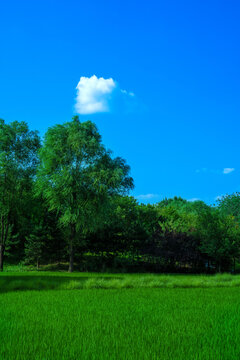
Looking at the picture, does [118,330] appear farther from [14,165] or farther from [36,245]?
[36,245]

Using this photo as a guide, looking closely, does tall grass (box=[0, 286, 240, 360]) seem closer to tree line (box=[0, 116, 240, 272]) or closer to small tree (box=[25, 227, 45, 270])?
tree line (box=[0, 116, 240, 272])

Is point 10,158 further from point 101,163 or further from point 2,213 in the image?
point 101,163

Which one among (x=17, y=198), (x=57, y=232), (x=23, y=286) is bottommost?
(x=23, y=286)

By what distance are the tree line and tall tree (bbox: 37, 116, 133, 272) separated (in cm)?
10

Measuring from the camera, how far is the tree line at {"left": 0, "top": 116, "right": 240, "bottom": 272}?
30531 mm

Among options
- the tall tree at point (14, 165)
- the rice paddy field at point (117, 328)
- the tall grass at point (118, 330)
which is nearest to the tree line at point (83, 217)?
the tall tree at point (14, 165)

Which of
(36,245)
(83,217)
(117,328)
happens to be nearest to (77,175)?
(83,217)

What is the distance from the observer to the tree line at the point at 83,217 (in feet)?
100

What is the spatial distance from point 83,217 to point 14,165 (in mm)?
8432

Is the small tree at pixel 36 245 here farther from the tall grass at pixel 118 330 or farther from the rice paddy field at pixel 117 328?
the tall grass at pixel 118 330

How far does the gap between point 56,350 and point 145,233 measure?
3305 centimetres

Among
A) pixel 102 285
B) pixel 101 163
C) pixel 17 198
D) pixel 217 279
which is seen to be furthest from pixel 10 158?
pixel 217 279

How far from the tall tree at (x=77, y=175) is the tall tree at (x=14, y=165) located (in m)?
1.71

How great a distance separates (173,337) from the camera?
704 centimetres
